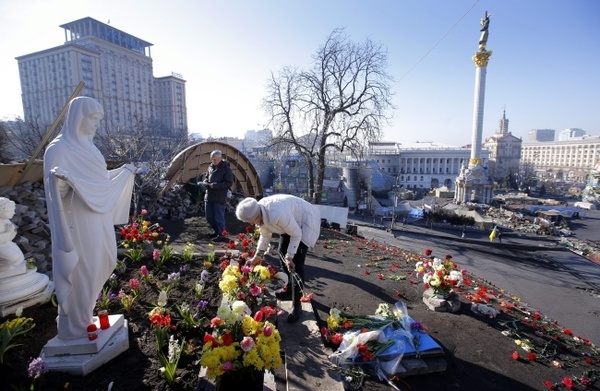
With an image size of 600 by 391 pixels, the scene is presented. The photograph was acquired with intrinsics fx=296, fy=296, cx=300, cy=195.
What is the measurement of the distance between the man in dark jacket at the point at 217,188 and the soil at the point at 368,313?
1120 mm

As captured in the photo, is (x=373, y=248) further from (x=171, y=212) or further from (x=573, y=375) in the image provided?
(x=171, y=212)

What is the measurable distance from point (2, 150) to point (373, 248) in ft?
57.9

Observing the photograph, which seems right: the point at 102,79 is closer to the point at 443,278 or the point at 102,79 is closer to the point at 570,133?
the point at 443,278

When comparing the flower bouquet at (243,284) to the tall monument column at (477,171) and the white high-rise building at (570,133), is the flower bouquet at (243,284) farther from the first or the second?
the white high-rise building at (570,133)

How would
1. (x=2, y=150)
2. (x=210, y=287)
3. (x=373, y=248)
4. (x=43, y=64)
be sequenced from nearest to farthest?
(x=210, y=287), (x=373, y=248), (x=2, y=150), (x=43, y=64)

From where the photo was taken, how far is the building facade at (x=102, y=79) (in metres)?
50.2

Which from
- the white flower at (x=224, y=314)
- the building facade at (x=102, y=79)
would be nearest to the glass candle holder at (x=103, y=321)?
the white flower at (x=224, y=314)

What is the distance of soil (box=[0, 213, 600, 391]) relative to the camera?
2539mm

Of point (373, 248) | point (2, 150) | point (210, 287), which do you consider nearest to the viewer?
point (210, 287)

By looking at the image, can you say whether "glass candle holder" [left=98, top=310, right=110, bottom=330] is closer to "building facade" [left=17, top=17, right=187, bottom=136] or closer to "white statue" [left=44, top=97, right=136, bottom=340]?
"white statue" [left=44, top=97, right=136, bottom=340]

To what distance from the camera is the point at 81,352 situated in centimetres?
255

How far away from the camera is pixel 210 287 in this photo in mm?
4184

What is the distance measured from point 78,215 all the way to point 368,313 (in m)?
3.75

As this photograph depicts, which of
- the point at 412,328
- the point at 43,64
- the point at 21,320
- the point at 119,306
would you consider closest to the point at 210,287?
the point at 119,306
